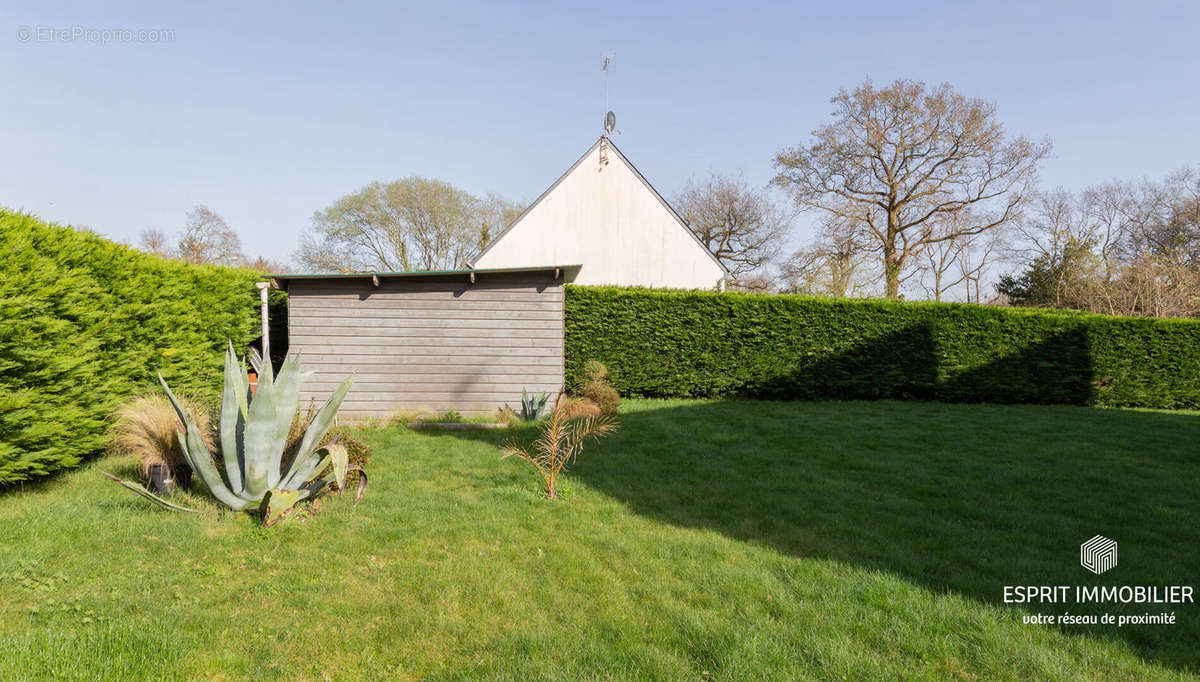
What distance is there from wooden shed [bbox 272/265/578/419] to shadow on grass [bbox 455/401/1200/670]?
1.97m

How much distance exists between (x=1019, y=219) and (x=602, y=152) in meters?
21.4

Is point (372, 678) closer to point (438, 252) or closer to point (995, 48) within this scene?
point (995, 48)

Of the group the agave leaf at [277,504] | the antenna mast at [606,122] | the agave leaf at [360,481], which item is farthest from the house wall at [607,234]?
the agave leaf at [277,504]

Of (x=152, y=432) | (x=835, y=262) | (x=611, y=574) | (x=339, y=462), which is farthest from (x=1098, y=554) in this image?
(x=835, y=262)

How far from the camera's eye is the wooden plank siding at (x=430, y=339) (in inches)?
372

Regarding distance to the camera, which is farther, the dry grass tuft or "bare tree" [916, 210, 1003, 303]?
"bare tree" [916, 210, 1003, 303]

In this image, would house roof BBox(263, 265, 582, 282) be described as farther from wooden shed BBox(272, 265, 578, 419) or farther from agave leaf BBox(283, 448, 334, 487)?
agave leaf BBox(283, 448, 334, 487)

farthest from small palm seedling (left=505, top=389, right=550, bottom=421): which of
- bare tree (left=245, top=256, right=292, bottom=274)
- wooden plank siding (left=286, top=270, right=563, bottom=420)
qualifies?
bare tree (left=245, top=256, right=292, bottom=274)

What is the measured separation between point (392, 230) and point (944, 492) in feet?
110

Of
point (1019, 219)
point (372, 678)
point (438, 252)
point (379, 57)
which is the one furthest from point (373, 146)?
point (1019, 219)

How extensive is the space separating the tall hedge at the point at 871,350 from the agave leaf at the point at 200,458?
7711 mm

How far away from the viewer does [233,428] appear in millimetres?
4254

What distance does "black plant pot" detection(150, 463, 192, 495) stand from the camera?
465 centimetres

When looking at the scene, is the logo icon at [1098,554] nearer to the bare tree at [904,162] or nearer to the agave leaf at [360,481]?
the agave leaf at [360,481]
